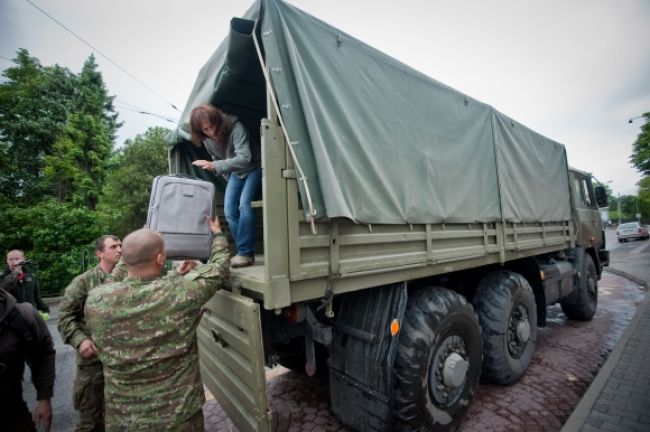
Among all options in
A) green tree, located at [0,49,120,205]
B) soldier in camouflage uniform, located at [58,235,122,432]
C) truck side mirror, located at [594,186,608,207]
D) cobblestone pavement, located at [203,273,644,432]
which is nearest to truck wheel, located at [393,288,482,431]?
cobblestone pavement, located at [203,273,644,432]

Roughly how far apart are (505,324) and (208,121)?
356 centimetres

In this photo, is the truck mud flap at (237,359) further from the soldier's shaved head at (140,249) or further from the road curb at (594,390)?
the road curb at (594,390)

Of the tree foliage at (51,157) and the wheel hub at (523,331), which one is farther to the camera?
the tree foliage at (51,157)

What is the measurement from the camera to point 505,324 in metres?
3.24

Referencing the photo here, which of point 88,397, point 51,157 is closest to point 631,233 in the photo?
point 88,397

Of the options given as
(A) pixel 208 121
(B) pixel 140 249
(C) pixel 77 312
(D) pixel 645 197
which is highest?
(D) pixel 645 197

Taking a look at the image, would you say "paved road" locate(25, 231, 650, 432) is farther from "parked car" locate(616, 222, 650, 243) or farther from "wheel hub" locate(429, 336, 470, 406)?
"parked car" locate(616, 222, 650, 243)

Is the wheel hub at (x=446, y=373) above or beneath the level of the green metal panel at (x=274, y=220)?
beneath

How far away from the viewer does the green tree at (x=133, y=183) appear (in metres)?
13.9

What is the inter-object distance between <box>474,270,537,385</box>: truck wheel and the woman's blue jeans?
8.62 ft

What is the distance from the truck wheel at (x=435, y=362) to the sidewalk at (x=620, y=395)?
0.91m

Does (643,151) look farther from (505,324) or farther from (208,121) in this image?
(208,121)

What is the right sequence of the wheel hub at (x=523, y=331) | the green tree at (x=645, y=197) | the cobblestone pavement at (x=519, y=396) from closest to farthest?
1. the cobblestone pavement at (x=519, y=396)
2. the wheel hub at (x=523, y=331)
3. the green tree at (x=645, y=197)

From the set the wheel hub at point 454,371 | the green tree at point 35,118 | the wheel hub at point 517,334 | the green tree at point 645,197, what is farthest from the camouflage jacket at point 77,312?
the green tree at point 645,197
